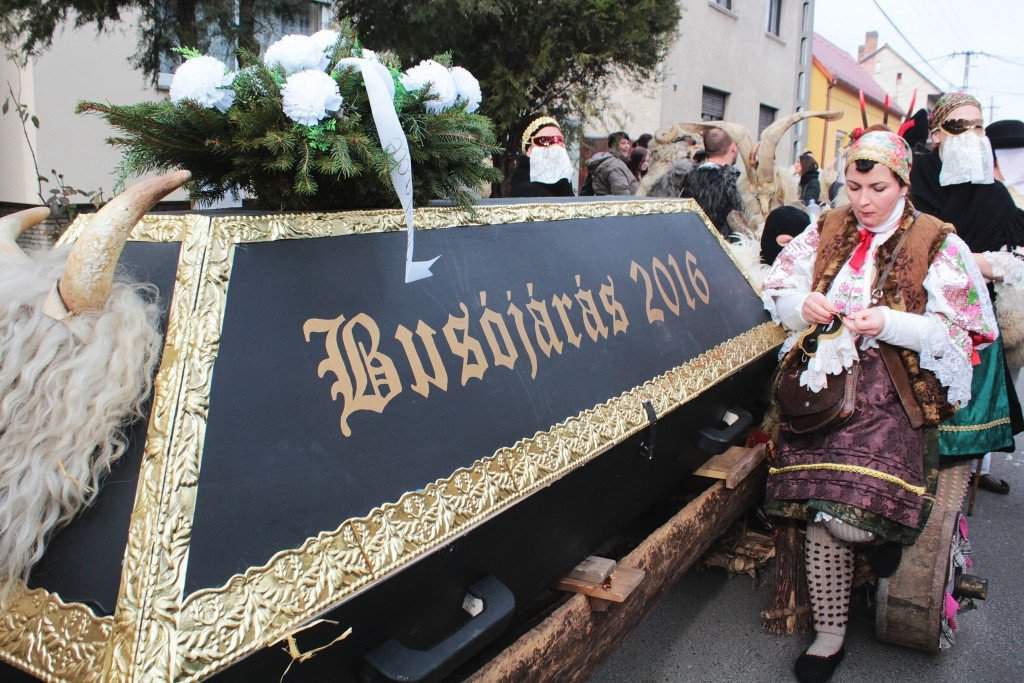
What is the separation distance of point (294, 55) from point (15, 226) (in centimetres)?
72

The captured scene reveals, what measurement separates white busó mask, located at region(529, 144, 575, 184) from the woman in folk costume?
2.19 meters

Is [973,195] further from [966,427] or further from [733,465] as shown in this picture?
[733,465]

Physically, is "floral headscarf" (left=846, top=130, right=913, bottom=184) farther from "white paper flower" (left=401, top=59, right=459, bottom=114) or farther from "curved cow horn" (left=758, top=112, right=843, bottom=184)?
"curved cow horn" (left=758, top=112, right=843, bottom=184)

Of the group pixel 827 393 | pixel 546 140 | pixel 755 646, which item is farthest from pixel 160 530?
pixel 546 140

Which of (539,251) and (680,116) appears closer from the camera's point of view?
(539,251)

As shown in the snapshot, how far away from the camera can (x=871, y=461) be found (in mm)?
2436

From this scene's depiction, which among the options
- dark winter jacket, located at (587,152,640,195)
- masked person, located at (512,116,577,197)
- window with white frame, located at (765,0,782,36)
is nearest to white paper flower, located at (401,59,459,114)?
masked person, located at (512,116,577,197)

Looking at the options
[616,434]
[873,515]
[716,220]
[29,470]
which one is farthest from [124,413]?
[716,220]

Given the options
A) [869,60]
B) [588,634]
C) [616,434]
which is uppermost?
[869,60]

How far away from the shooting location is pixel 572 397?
2.04 metres

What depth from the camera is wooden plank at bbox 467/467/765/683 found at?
5.59 feet

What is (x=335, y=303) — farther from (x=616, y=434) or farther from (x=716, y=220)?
(x=716, y=220)

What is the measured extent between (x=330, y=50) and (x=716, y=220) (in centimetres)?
353

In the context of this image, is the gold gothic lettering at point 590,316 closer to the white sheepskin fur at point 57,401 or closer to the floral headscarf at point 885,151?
the floral headscarf at point 885,151
